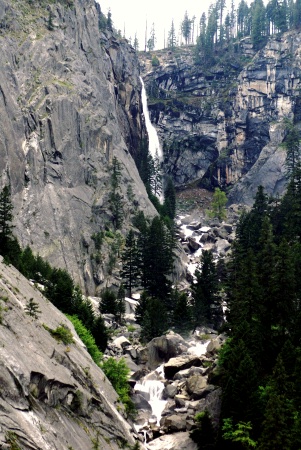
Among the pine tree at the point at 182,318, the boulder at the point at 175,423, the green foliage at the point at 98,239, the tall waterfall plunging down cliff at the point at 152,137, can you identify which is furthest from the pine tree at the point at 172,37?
the boulder at the point at 175,423

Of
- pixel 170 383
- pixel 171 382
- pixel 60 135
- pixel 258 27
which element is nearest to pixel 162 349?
pixel 171 382

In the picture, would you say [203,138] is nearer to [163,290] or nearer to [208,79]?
[208,79]

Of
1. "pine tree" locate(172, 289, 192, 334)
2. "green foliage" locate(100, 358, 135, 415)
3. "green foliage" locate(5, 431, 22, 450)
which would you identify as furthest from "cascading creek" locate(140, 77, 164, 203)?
"green foliage" locate(5, 431, 22, 450)

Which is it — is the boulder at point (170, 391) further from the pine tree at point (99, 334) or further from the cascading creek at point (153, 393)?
the pine tree at point (99, 334)

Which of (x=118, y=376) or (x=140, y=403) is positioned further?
(x=140, y=403)

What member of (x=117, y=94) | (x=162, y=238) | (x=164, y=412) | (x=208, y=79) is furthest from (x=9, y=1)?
(x=164, y=412)

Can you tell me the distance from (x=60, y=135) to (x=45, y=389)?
72414 mm

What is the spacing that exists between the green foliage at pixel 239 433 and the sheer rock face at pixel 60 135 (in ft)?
159

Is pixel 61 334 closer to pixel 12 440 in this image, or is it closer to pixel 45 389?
pixel 45 389

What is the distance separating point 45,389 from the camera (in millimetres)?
25984

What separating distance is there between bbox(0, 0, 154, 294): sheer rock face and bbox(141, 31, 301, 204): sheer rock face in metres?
32.2

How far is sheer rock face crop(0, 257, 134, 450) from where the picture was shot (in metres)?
22.6

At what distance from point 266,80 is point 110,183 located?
7168 cm

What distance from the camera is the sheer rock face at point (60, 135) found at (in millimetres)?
82312
